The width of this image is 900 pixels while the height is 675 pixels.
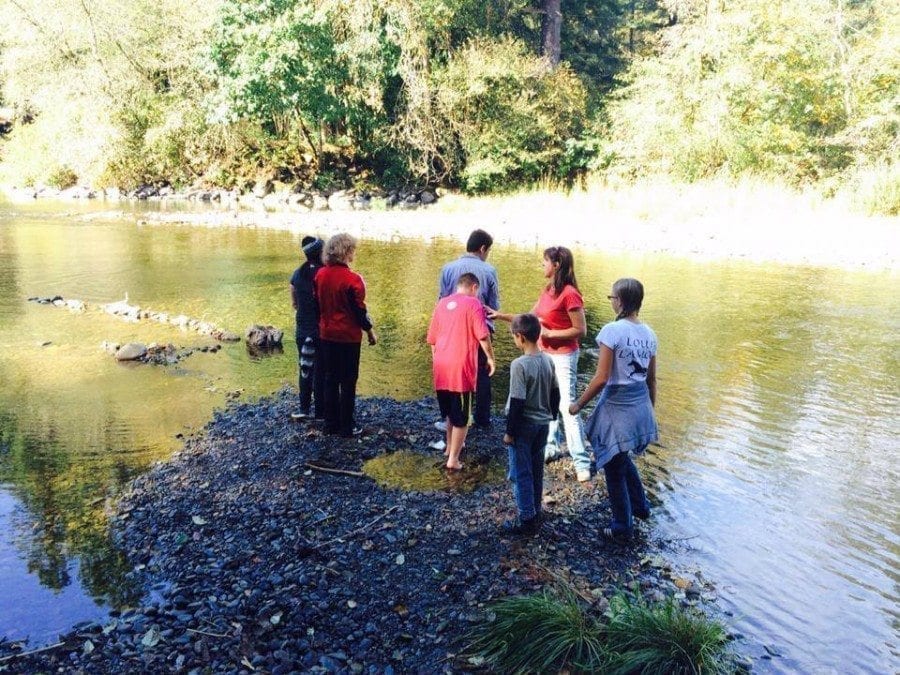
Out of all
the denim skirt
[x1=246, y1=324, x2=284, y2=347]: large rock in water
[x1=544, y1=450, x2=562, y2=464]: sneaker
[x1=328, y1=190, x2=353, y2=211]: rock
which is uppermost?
[x1=328, y1=190, x2=353, y2=211]: rock

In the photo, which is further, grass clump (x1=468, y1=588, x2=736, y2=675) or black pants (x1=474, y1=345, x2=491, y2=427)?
black pants (x1=474, y1=345, x2=491, y2=427)

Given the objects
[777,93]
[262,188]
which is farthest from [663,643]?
[262,188]

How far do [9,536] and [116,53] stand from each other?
105 feet

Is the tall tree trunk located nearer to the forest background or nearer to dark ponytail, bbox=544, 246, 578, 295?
the forest background

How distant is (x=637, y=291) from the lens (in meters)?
4.87

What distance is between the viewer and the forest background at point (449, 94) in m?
25.2

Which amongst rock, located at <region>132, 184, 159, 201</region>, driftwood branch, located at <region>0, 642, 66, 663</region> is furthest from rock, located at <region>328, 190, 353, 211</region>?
driftwood branch, located at <region>0, 642, 66, 663</region>

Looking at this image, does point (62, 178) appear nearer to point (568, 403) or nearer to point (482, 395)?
point (482, 395)

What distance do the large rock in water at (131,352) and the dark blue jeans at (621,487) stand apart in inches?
288

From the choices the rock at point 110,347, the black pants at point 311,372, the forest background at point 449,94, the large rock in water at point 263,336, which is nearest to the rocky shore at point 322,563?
the black pants at point 311,372

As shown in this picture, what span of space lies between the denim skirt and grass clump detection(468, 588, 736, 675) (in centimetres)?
118

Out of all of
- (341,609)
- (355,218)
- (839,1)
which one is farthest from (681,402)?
(839,1)

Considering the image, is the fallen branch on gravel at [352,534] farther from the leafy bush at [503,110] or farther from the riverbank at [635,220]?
the leafy bush at [503,110]

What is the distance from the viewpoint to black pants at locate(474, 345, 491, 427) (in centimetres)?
713
